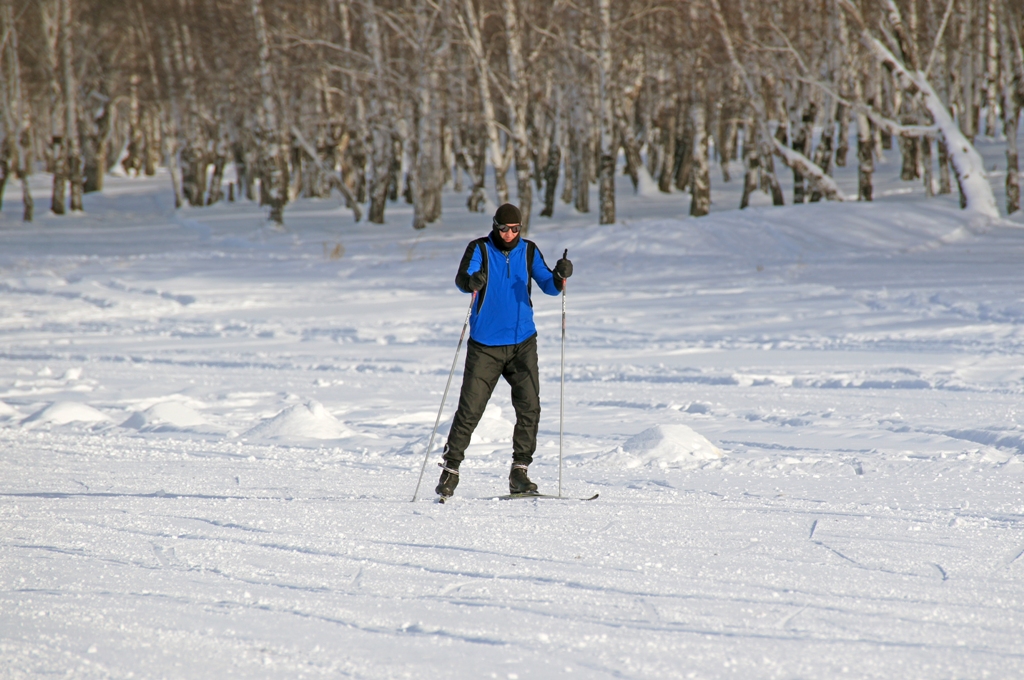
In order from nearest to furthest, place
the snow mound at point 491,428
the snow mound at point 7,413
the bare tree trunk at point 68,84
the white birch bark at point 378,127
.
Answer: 1. the snow mound at point 491,428
2. the snow mound at point 7,413
3. the white birch bark at point 378,127
4. the bare tree trunk at point 68,84

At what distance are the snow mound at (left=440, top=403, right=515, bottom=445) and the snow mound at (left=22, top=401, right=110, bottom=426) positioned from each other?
2900 mm

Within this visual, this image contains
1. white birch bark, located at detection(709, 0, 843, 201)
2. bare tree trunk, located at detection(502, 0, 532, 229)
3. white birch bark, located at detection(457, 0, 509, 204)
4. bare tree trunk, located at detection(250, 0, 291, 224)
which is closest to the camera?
bare tree trunk, located at detection(502, 0, 532, 229)

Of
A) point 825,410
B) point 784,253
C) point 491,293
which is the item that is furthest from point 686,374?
point 784,253

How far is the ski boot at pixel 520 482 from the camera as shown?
5504mm

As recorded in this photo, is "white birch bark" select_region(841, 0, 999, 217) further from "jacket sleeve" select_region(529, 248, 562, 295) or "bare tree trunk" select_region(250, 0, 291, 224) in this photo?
"jacket sleeve" select_region(529, 248, 562, 295)

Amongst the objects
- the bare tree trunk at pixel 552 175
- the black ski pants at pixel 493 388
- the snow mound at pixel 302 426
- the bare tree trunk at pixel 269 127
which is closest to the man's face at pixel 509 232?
the black ski pants at pixel 493 388

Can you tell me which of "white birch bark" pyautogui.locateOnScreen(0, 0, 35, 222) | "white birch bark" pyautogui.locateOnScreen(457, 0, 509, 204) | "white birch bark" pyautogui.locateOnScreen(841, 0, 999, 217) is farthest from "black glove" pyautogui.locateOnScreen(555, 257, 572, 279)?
"white birch bark" pyautogui.locateOnScreen(0, 0, 35, 222)

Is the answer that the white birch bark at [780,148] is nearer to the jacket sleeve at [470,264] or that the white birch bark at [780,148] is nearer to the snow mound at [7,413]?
the snow mound at [7,413]

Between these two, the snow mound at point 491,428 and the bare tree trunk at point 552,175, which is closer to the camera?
the snow mound at point 491,428

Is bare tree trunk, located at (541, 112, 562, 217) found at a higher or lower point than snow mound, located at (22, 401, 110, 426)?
higher

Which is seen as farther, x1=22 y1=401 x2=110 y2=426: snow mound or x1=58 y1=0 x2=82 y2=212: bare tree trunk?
x1=58 y1=0 x2=82 y2=212: bare tree trunk

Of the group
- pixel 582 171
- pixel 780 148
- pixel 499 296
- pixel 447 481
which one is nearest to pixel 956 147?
pixel 780 148

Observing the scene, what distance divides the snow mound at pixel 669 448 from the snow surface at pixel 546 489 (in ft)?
0.11

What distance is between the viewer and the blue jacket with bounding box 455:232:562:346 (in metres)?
5.38
